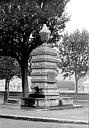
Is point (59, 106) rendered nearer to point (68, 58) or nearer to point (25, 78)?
point (25, 78)

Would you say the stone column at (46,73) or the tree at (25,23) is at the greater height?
the tree at (25,23)

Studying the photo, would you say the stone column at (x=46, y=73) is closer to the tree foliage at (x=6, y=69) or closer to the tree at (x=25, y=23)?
the tree at (x=25, y=23)

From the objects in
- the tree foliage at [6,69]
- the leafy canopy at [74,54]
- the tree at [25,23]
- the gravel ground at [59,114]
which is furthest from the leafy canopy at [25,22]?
the gravel ground at [59,114]

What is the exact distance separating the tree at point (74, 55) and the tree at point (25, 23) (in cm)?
946

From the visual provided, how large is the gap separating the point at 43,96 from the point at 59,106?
139cm

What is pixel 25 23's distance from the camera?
28.0 m

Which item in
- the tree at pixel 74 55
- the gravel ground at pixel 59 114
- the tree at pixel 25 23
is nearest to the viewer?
the gravel ground at pixel 59 114

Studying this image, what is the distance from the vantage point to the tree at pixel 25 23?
90.4 ft

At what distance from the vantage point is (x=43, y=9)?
28.3 meters

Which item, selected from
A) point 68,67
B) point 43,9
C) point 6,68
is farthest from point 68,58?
point 43,9

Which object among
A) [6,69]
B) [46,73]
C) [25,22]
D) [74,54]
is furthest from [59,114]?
[74,54]

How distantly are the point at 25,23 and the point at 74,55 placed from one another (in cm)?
1389

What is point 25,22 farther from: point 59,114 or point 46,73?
point 59,114

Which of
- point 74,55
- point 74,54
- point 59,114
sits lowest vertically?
point 59,114
